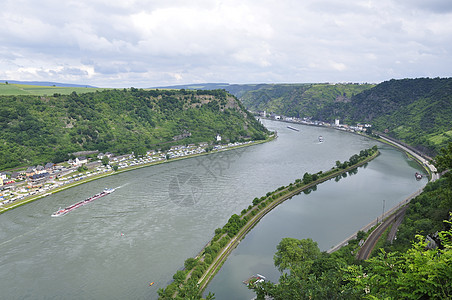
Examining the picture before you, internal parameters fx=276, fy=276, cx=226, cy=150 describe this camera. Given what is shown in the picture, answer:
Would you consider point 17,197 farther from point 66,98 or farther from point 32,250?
point 66,98

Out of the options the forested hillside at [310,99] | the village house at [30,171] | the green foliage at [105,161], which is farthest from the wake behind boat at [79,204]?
the forested hillside at [310,99]

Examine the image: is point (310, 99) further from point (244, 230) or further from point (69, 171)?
point (244, 230)

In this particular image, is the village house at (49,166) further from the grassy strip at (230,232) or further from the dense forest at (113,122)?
the grassy strip at (230,232)

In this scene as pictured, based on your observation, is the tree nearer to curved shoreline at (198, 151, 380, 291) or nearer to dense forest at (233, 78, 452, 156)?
curved shoreline at (198, 151, 380, 291)

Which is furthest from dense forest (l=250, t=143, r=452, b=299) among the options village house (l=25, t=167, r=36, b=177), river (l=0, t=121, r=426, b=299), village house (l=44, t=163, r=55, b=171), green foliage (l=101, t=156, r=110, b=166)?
village house (l=44, t=163, r=55, b=171)

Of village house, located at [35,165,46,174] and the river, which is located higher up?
village house, located at [35,165,46,174]

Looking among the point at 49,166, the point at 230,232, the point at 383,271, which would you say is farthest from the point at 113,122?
the point at 383,271

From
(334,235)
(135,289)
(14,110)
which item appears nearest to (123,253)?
(135,289)
